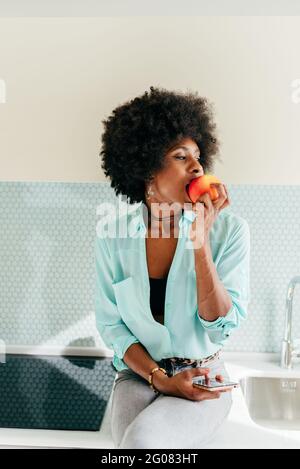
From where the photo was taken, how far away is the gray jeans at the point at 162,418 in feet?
2.87

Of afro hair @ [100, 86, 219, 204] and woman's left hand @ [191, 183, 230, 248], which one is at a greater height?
afro hair @ [100, 86, 219, 204]

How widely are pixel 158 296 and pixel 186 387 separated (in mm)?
193

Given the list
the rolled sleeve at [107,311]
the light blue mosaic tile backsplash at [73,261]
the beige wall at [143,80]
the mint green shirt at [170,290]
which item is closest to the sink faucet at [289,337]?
the light blue mosaic tile backsplash at [73,261]

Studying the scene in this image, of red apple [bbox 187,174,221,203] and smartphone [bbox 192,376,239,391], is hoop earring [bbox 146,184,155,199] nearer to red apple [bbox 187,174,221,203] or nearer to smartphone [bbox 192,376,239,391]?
red apple [bbox 187,174,221,203]

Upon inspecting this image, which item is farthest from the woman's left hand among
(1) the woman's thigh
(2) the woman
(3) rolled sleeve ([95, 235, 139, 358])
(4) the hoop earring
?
(1) the woman's thigh

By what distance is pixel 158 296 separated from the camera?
1021 millimetres

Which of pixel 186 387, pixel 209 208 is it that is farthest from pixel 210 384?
pixel 209 208

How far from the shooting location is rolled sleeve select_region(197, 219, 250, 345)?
991 mm

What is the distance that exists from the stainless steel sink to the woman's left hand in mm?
365

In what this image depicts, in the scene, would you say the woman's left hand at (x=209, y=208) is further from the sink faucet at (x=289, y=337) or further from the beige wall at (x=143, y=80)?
the sink faucet at (x=289, y=337)

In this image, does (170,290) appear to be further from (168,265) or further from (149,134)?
(149,134)

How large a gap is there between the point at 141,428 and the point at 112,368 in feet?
0.88

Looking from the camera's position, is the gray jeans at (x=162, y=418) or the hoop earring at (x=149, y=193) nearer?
the gray jeans at (x=162, y=418)

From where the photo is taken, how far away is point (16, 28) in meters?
1.07
